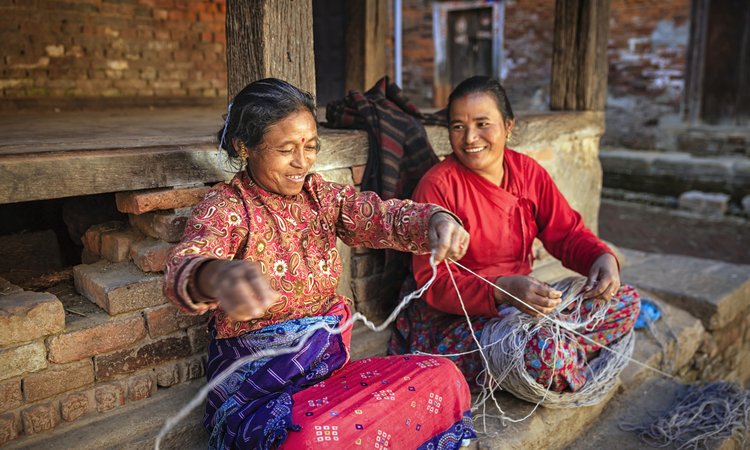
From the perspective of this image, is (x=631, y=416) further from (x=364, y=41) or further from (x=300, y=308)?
(x=364, y=41)

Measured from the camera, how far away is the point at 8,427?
2.07 m

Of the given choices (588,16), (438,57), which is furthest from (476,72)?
(588,16)

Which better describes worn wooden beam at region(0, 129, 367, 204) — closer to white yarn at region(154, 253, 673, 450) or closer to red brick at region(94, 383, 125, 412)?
red brick at region(94, 383, 125, 412)

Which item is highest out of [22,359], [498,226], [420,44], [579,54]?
[420,44]

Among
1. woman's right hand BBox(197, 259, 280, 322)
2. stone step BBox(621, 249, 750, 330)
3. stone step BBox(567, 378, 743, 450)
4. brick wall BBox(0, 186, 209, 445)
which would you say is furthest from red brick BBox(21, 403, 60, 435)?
stone step BBox(621, 249, 750, 330)

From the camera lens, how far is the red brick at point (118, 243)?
8.45ft

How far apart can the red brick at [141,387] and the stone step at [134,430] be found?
2 centimetres

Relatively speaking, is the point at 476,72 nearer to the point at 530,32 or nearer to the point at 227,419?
the point at 530,32

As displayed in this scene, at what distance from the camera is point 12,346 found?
2102 mm

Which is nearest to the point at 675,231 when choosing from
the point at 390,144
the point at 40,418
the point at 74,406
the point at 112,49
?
the point at 390,144

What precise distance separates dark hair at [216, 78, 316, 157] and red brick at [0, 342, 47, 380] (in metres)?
0.98

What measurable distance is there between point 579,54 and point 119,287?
11.7 feet

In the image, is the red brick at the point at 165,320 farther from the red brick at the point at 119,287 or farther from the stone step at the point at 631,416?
the stone step at the point at 631,416

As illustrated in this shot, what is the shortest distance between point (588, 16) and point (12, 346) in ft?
12.9
